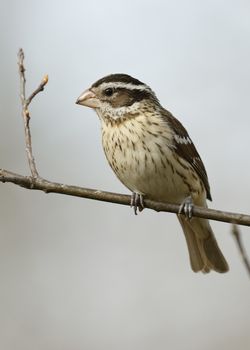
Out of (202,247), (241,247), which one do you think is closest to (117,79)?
(202,247)

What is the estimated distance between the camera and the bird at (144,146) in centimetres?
470

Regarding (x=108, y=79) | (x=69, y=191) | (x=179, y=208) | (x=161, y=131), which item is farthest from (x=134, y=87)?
(x=69, y=191)

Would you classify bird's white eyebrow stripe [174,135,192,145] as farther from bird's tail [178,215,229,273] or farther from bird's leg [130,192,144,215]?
bird's tail [178,215,229,273]

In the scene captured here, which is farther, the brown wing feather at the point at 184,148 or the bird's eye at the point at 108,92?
the bird's eye at the point at 108,92

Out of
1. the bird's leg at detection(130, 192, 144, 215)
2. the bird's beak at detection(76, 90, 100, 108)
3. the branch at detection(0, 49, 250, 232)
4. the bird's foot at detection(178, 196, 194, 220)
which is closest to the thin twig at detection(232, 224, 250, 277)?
the branch at detection(0, 49, 250, 232)

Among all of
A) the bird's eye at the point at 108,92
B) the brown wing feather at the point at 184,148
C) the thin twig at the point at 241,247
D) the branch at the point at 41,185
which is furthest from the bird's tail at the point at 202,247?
the thin twig at the point at 241,247

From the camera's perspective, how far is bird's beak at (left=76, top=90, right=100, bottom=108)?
5079 mm

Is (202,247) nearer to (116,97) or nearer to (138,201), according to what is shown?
(138,201)

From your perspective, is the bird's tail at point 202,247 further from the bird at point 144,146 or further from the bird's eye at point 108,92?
the bird's eye at point 108,92

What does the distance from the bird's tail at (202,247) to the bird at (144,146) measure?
0.18ft

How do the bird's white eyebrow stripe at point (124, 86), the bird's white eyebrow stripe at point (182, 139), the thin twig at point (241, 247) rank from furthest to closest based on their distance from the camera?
the bird's white eyebrow stripe at point (124, 86) < the bird's white eyebrow stripe at point (182, 139) < the thin twig at point (241, 247)

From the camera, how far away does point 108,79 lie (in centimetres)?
524

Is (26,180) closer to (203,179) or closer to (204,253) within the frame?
(203,179)

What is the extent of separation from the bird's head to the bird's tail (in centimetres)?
104
